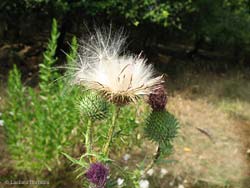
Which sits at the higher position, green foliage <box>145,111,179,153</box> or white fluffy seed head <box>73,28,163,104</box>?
white fluffy seed head <box>73,28,163,104</box>

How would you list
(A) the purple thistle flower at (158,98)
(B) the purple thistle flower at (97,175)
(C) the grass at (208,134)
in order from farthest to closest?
(C) the grass at (208,134)
(A) the purple thistle flower at (158,98)
(B) the purple thistle flower at (97,175)

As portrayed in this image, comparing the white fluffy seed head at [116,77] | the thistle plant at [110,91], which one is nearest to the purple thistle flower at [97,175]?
the thistle plant at [110,91]

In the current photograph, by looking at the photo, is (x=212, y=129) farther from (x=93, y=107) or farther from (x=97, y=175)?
(x=97, y=175)

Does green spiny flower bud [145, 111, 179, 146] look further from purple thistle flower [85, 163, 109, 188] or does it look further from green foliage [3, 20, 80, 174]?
green foliage [3, 20, 80, 174]

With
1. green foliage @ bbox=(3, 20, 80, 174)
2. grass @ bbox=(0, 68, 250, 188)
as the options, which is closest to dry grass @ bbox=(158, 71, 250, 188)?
grass @ bbox=(0, 68, 250, 188)

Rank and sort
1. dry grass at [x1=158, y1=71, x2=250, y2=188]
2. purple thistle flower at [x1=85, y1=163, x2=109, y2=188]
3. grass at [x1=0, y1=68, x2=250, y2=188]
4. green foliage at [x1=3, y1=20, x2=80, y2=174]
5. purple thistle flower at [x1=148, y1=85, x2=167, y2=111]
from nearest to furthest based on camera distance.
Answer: purple thistle flower at [x1=85, y1=163, x2=109, y2=188] < purple thistle flower at [x1=148, y1=85, x2=167, y2=111] < green foliage at [x1=3, y1=20, x2=80, y2=174] < grass at [x1=0, y1=68, x2=250, y2=188] < dry grass at [x1=158, y1=71, x2=250, y2=188]

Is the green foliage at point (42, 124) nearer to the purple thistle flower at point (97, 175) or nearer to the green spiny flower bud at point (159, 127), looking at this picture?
the green spiny flower bud at point (159, 127)

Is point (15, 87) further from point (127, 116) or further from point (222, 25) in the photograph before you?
point (222, 25)

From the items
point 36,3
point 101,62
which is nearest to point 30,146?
point 101,62
